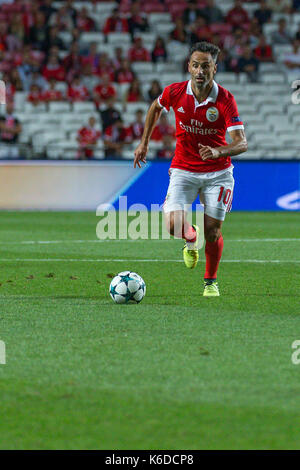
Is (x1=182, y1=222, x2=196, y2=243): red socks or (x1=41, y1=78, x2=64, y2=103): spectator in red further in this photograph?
(x1=41, y1=78, x2=64, y2=103): spectator in red

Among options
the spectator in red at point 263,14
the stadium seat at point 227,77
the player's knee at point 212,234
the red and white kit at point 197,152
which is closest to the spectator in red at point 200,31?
the stadium seat at point 227,77

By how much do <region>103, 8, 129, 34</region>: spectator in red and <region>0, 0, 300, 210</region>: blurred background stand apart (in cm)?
3

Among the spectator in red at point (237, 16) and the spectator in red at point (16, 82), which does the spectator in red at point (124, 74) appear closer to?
the spectator in red at point (16, 82)

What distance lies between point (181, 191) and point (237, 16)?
17990mm

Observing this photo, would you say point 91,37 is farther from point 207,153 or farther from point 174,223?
point 207,153

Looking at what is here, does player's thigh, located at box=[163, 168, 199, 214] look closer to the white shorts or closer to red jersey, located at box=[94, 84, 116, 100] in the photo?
the white shorts

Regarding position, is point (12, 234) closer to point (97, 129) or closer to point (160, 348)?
point (97, 129)

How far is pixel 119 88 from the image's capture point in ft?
74.2

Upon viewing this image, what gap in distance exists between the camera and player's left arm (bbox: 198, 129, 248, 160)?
7.21 meters

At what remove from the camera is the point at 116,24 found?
78.3 feet

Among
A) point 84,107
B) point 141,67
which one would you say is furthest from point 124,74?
point 84,107

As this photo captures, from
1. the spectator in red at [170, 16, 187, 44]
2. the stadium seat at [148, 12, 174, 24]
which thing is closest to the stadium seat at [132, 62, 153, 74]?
the spectator in red at [170, 16, 187, 44]

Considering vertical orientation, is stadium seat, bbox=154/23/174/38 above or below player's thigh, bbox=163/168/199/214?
below
